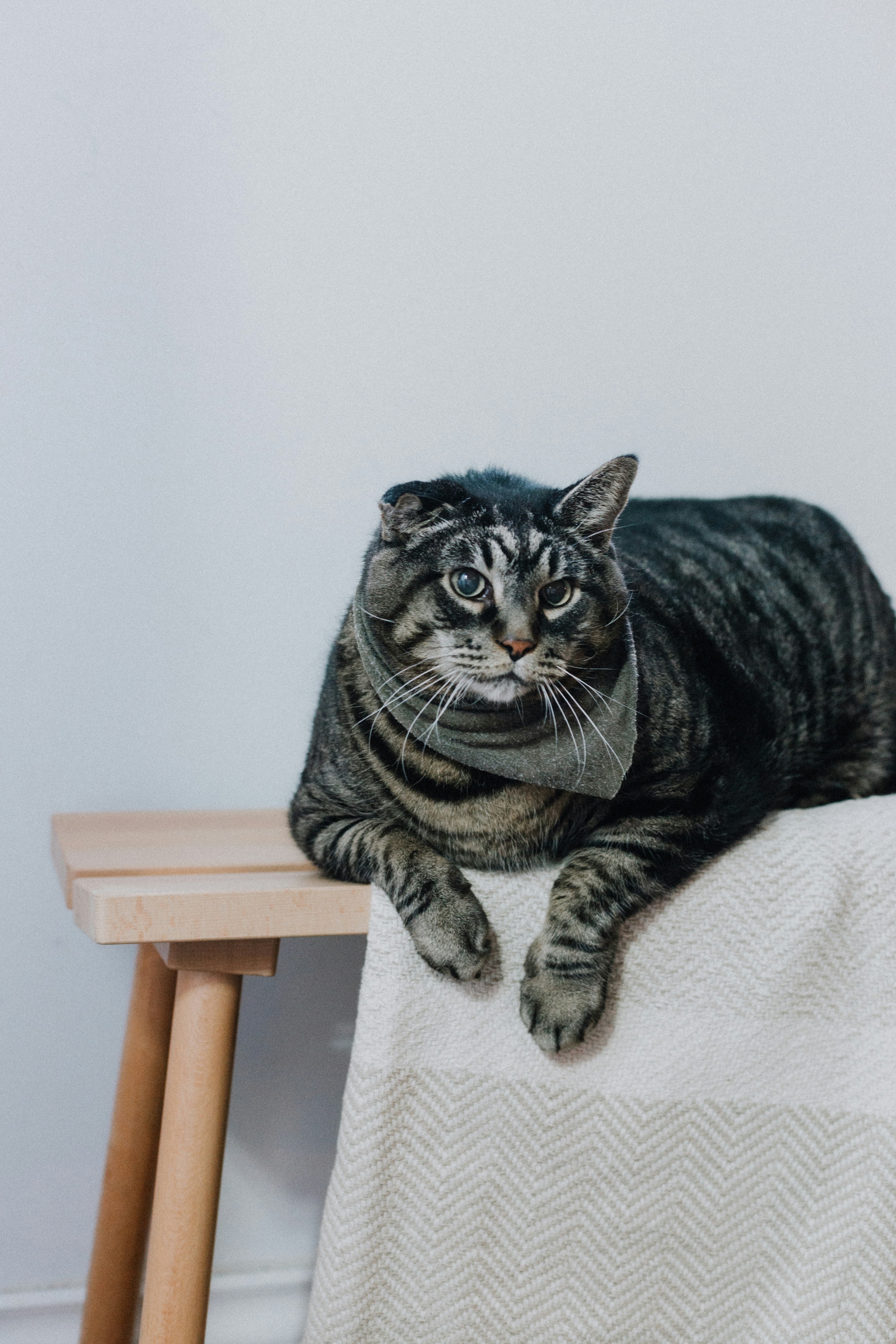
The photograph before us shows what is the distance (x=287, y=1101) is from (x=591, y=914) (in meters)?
0.60

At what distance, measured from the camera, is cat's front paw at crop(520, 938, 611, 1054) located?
72 cm

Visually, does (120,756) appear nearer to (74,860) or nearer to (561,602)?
(74,860)

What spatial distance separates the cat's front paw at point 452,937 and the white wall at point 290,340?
1.56 ft

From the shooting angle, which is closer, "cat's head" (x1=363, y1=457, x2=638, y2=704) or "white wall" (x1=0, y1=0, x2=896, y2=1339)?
"cat's head" (x1=363, y1=457, x2=638, y2=704)

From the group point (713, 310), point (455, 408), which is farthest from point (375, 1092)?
point (713, 310)

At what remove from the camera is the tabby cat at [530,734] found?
74 centimetres

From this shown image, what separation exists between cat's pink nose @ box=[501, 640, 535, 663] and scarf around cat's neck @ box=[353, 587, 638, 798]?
0.18 ft

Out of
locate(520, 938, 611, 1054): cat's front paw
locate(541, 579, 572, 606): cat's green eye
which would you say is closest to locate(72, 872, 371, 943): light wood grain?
locate(520, 938, 611, 1054): cat's front paw

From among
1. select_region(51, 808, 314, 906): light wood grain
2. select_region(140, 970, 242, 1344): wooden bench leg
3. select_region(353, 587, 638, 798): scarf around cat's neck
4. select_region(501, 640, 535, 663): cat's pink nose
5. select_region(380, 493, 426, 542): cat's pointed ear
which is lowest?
select_region(140, 970, 242, 1344): wooden bench leg

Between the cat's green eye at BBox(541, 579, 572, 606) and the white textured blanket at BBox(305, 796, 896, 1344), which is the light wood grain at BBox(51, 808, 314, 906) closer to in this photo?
the white textured blanket at BBox(305, 796, 896, 1344)

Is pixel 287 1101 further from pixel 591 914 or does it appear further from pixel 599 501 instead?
pixel 599 501

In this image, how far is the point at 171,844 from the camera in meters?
0.93

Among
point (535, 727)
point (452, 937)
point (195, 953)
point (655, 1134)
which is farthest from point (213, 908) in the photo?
point (655, 1134)

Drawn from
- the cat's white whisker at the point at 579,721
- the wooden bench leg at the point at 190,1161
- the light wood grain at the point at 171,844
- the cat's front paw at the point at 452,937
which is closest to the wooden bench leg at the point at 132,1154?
the light wood grain at the point at 171,844
